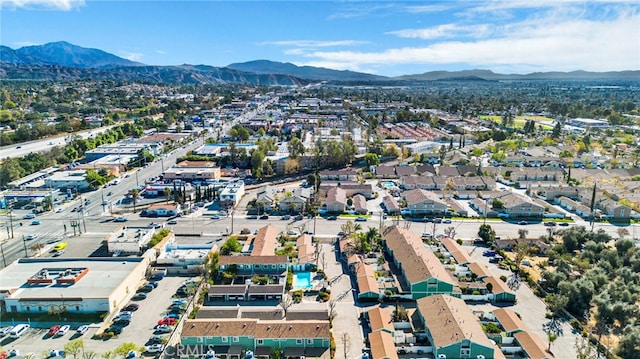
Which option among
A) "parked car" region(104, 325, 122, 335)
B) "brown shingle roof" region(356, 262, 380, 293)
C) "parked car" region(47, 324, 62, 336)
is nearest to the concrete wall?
"parked car" region(104, 325, 122, 335)

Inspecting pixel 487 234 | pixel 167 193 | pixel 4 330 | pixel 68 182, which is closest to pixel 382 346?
pixel 487 234

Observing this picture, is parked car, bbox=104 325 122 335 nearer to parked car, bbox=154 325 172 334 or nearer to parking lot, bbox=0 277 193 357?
parking lot, bbox=0 277 193 357

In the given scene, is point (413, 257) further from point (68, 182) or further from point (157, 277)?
point (68, 182)

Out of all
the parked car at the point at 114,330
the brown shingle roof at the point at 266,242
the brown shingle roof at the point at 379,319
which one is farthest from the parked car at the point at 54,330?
the brown shingle roof at the point at 379,319

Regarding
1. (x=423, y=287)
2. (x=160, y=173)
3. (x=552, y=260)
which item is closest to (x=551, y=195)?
(x=552, y=260)

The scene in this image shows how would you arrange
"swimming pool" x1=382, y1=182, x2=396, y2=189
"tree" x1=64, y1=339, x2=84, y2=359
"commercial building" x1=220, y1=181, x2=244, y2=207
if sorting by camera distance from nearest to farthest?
"tree" x1=64, y1=339, x2=84, y2=359, "commercial building" x1=220, y1=181, x2=244, y2=207, "swimming pool" x1=382, y1=182, x2=396, y2=189

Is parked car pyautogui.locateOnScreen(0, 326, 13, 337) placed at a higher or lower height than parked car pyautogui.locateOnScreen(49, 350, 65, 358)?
higher
